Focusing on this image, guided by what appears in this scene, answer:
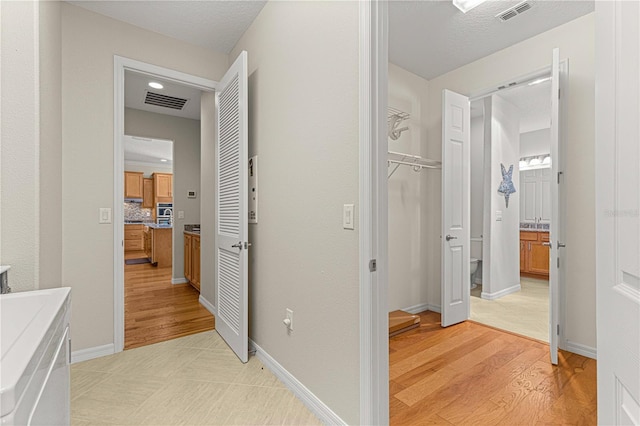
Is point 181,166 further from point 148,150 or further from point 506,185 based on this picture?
point 506,185

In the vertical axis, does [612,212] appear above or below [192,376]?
above

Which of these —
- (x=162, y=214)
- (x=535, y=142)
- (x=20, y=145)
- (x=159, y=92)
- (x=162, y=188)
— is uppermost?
(x=159, y=92)

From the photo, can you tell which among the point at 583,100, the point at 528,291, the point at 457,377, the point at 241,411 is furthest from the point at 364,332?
the point at 528,291

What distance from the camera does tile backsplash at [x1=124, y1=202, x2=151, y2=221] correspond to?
28.3ft

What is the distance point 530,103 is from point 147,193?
9.31 m

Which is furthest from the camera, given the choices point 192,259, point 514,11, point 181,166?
point 181,166

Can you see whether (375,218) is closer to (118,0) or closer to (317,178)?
(317,178)

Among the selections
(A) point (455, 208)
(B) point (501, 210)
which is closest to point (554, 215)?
(A) point (455, 208)

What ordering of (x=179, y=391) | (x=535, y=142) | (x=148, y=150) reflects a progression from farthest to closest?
(x=148, y=150), (x=535, y=142), (x=179, y=391)

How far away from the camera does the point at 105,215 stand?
2.41 metres

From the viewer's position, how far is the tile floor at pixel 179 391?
5.40 feet

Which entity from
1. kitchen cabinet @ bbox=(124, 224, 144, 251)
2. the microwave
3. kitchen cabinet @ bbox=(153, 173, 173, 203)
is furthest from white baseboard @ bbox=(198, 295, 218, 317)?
kitchen cabinet @ bbox=(124, 224, 144, 251)

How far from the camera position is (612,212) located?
56 cm

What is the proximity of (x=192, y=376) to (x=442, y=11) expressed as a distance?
11.1 ft
